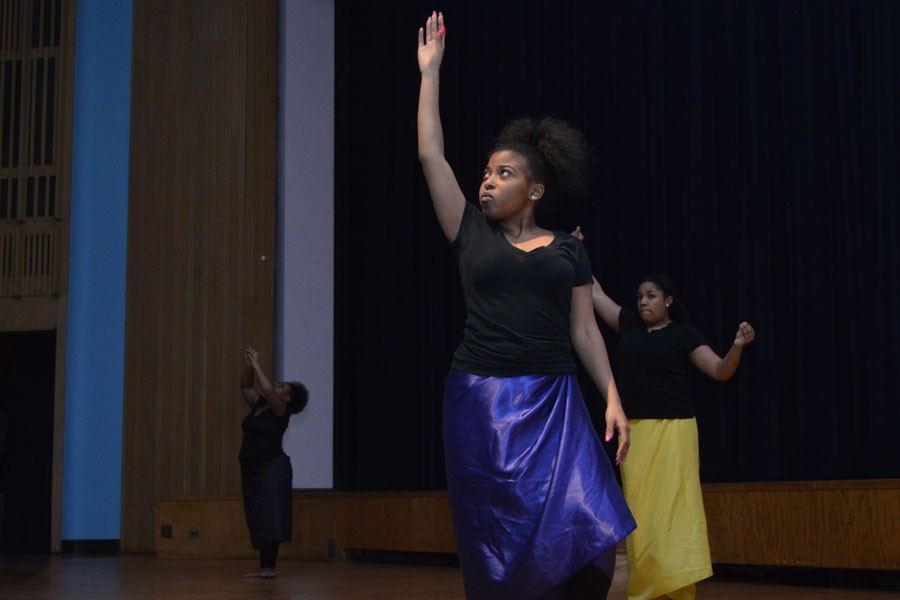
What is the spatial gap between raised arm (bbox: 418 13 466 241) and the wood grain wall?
657 cm

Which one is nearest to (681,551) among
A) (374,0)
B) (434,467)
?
(434,467)

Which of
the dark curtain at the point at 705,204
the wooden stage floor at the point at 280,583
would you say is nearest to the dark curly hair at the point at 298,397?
the wooden stage floor at the point at 280,583

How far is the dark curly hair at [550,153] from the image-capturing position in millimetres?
2738

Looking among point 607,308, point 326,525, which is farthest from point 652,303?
point 326,525

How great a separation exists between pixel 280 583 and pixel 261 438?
0.77 meters

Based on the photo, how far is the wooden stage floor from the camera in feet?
16.5

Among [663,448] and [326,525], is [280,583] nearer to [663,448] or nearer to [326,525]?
[326,525]

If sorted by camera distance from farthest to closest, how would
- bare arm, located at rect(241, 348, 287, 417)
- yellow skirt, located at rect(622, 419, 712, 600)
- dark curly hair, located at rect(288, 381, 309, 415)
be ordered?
A: dark curly hair, located at rect(288, 381, 309, 415), bare arm, located at rect(241, 348, 287, 417), yellow skirt, located at rect(622, 419, 712, 600)

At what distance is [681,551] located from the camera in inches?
160

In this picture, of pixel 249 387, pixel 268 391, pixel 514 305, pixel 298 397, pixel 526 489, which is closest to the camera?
pixel 526 489

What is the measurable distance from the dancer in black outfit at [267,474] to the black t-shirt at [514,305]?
3.72 metres

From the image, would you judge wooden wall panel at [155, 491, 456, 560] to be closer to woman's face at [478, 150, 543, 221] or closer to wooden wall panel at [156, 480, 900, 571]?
wooden wall panel at [156, 480, 900, 571]

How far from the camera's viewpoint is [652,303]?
436 centimetres

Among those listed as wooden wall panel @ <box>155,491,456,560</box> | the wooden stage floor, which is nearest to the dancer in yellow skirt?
the wooden stage floor
